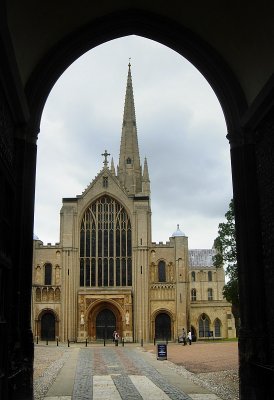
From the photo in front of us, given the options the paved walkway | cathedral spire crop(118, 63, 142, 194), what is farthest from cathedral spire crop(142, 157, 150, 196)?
the paved walkway

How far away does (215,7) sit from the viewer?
30.2 ft

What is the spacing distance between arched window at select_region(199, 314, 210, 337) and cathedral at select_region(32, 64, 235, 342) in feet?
38.4

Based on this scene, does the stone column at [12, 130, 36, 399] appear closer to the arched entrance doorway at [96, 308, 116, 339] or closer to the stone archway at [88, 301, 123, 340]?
the stone archway at [88, 301, 123, 340]

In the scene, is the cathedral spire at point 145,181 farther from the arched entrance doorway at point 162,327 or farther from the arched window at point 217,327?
the arched window at point 217,327

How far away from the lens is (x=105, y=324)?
5109 centimetres

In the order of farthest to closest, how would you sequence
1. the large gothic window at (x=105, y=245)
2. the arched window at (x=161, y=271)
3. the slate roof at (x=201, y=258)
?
the slate roof at (x=201, y=258)
the arched window at (x=161, y=271)
the large gothic window at (x=105, y=245)

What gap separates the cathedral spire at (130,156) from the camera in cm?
6225

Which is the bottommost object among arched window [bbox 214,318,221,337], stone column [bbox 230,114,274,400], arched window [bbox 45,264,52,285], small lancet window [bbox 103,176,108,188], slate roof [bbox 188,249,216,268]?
arched window [bbox 214,318,221,337]

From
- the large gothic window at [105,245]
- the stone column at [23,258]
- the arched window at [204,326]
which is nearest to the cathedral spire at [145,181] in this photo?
the large gothic window at [105,245]

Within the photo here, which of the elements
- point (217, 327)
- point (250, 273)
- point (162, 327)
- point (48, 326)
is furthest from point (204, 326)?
point (250, 273)

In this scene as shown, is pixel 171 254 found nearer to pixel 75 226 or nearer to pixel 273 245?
pixel 75 226

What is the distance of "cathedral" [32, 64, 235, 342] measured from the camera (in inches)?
1991

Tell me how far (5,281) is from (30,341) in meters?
1.48

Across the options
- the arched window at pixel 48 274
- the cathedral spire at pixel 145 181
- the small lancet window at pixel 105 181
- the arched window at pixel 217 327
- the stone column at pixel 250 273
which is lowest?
the arched window at pixel 217 327
